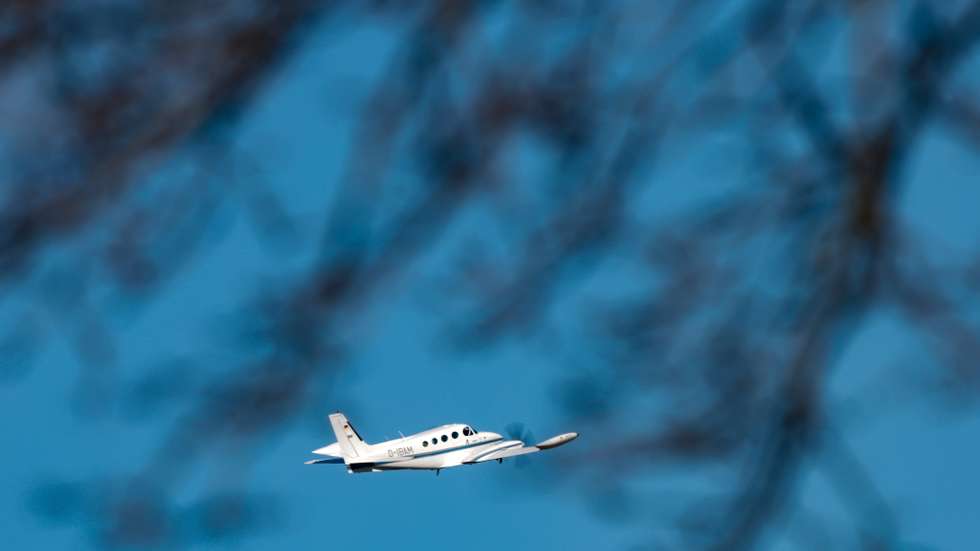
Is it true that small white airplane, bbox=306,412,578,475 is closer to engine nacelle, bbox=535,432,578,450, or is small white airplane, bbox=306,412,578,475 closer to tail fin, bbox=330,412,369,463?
tail fin, bbox=330,412,369,463

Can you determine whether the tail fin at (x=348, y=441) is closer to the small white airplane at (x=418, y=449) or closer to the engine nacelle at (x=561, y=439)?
the small white airplane at (x=418, y=449)

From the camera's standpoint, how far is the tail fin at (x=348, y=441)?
32906 millimetres

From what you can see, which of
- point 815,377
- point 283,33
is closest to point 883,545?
point 815,377

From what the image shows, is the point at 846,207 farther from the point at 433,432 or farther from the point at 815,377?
the point at 433,432

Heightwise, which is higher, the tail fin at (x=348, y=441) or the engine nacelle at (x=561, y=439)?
the tail fin at (x=348, y=441)

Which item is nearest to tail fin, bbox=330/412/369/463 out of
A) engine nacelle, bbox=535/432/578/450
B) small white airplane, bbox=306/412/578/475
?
small white airplane, bbox=306/412/578/475

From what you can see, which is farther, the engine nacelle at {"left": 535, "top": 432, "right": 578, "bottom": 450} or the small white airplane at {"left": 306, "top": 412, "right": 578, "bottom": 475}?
the small white airplane at {"left": 306, "top": 412, "right": 578, "bottom": 475}

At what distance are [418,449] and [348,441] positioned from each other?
167 cm

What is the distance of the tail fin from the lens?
3291cm

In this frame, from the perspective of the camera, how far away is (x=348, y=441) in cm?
3316

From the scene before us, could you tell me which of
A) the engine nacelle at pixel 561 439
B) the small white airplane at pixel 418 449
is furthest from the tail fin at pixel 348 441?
the engine nacelle at pixel 561 439

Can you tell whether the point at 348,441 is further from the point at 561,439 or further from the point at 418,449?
the point at 561,439

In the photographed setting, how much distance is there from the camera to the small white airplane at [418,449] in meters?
31.9

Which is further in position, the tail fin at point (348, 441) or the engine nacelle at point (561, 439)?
the tail fin at point (348, 441)
